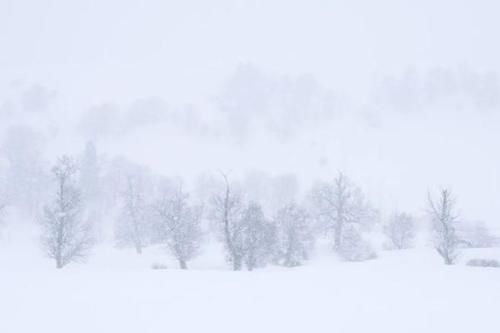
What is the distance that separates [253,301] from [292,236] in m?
26.6

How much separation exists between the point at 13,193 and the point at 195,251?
195 ft

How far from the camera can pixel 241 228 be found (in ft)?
131

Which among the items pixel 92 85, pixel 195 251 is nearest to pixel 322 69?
pixel 92 85

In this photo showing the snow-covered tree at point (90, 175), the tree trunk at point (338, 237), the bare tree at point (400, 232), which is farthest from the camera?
the snow-covered tree at point (90, 175)

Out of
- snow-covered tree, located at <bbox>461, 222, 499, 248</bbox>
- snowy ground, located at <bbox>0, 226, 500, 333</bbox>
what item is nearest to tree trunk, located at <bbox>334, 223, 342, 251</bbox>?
snow-covered tree, located at <bbox>461, 222, 499, 248</bbox>

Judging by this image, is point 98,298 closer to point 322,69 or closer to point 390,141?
point 390,141

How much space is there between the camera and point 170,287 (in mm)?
22656

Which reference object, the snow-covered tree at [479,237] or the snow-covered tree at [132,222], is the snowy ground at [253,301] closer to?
the snow-covered tree at [479,237]

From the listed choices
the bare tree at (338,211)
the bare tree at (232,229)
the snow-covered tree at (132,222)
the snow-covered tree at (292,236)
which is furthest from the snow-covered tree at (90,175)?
the bare tree at (232,229)

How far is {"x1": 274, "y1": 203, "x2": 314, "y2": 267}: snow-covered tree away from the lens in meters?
45.1

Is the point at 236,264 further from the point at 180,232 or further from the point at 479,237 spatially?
the point at 479,237

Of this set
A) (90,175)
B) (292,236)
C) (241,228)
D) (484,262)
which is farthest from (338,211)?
(90,175)

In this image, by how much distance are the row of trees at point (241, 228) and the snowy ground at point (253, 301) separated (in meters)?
11.4

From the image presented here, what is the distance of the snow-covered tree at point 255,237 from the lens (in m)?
39.9
